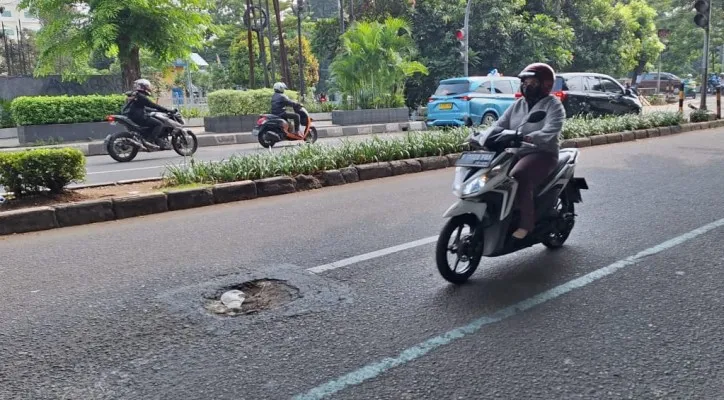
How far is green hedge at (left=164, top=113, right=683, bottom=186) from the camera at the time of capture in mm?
7773

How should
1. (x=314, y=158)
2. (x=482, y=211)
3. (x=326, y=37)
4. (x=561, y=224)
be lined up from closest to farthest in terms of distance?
(x=482, y=211)
(x=561, y=224)
(x=314, y=158)
(x=326, y=37)

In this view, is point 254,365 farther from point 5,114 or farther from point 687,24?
point 687,24

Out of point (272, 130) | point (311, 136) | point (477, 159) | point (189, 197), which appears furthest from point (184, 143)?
point (477, 159)

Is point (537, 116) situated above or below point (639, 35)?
below

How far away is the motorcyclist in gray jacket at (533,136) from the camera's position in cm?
421

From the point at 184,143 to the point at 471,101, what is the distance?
26.2 ft

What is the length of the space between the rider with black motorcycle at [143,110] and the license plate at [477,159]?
8713mm

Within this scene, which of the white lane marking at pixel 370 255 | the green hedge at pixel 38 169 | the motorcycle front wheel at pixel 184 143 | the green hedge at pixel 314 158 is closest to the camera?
the white lane marking at pixel 370 255

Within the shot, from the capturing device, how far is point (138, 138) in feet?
37.2

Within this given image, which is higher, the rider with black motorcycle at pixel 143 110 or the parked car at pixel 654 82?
the parked car at pixel 654 82

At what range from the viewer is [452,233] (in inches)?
161

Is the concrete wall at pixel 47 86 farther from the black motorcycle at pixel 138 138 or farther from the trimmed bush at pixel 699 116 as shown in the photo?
the trimmed bush at pixel 699 116

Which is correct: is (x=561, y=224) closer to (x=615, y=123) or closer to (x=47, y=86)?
(x=615, y=123)

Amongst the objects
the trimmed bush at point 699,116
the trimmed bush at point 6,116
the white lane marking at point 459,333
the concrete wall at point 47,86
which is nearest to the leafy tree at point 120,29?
the trimmed bush at point 6,116
